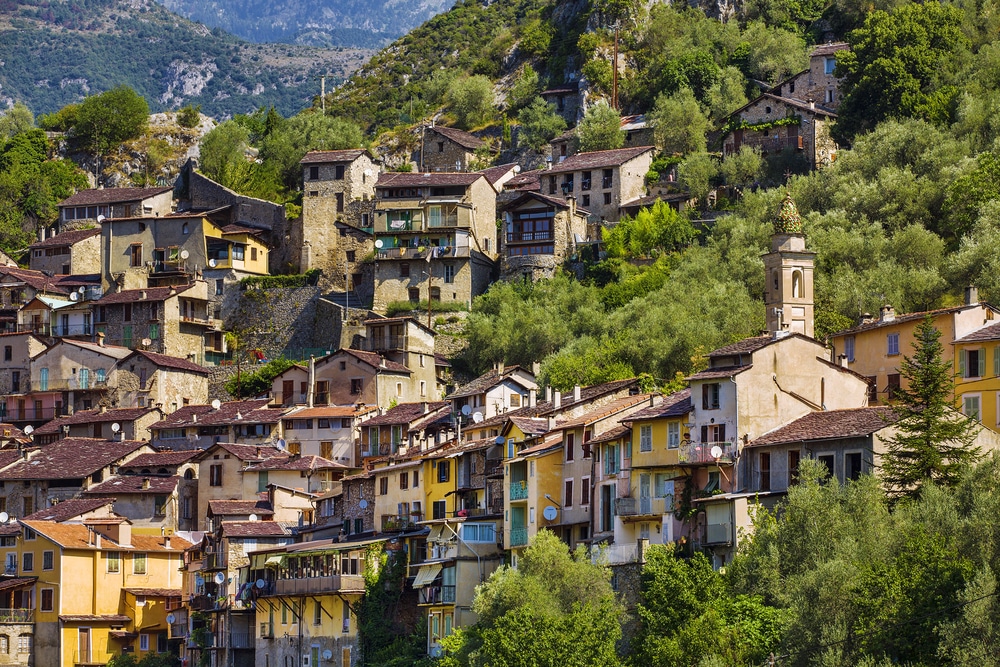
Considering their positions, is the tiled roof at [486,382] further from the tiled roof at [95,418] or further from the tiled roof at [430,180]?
the tiled roof at [430,180]

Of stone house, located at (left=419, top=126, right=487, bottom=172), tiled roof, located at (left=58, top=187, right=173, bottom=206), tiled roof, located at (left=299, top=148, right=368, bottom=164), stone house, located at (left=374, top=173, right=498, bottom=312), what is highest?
stone house, located at (left=419, top=126, right=487, bottom=172)

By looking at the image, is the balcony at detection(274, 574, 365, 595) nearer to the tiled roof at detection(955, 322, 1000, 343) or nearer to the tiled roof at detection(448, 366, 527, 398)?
the tiled roof at detection(448, 366, 527, 398)

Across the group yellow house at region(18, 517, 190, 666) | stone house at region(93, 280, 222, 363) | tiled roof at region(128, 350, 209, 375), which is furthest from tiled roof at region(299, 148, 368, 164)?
yellow house at region(18, 517, 190, 666)

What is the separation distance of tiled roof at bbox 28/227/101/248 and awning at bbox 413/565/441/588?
56.0 meters

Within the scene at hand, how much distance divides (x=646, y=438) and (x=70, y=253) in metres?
64.8

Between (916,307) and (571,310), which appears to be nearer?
(916,307)

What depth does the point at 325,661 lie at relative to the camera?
2852 inches

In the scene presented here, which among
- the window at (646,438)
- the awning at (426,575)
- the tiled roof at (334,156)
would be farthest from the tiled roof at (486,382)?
the tiled roof at (334,156)

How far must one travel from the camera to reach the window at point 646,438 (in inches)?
2446

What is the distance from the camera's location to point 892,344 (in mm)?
68625

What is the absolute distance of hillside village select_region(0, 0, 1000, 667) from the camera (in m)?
54.4

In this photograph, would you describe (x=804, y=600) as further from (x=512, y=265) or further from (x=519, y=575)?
(x=512, y=265)

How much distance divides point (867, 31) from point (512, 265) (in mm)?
25171

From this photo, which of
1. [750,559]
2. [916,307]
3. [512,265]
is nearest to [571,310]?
[512,265]
